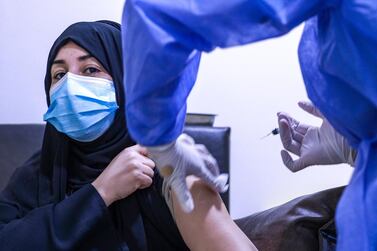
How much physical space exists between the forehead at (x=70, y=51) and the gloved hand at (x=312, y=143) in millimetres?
609

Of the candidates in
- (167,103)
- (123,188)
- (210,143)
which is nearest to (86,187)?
(123,188)

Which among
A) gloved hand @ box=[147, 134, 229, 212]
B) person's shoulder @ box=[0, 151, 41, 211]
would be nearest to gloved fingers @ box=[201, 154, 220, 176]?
gloved hand @ box=[147, 134, 229, 212]

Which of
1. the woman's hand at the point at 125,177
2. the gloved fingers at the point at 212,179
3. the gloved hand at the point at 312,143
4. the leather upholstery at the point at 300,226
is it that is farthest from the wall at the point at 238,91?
the gloved fingers at the point at 212,179

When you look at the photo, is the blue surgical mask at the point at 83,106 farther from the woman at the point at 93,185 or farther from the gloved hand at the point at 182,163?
the gloved hand at the point at 182,163

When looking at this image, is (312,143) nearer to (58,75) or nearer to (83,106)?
(83,106)

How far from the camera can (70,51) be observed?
1.18 m

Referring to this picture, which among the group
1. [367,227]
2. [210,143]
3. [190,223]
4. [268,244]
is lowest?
[268,244]

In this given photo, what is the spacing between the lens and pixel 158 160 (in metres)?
0.71

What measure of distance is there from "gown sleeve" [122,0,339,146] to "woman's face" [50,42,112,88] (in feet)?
2.02

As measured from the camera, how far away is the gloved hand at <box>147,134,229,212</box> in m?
0.69

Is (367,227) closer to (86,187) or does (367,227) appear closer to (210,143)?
A: (86,187)

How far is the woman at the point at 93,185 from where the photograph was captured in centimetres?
104

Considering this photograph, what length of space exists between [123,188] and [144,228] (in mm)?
136

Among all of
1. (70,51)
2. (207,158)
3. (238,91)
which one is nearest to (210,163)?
(207,158)
